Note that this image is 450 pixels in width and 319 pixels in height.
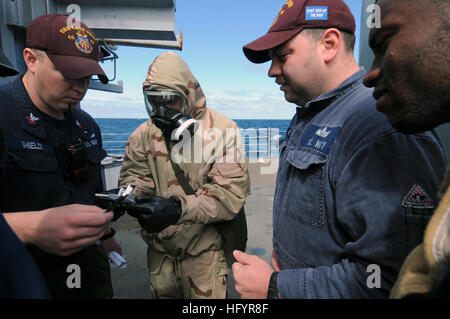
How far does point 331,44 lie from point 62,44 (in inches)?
72.7

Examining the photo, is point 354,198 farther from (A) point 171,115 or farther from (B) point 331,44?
(A) point 171,115

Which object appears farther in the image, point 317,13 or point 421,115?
point 317,13

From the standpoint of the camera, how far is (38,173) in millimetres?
1604

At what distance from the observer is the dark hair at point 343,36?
124 cm

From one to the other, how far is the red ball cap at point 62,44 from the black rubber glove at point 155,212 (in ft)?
3.49

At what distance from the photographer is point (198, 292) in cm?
199

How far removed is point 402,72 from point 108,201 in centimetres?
168

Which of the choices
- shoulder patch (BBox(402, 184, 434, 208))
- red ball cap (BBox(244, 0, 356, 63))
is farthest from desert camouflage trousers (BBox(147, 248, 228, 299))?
red ball cap (BBox(244, 0, 356, 63))

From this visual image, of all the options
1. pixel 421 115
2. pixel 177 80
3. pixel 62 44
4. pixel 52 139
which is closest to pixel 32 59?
pixel 62 44

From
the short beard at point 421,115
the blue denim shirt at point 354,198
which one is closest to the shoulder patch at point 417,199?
the blue denim shirt at point 354,198

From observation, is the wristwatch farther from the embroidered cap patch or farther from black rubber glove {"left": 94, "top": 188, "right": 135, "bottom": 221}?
the embroidered cap patch

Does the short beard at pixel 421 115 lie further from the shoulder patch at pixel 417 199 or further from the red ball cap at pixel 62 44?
the red ball cap at pixel 62 44
